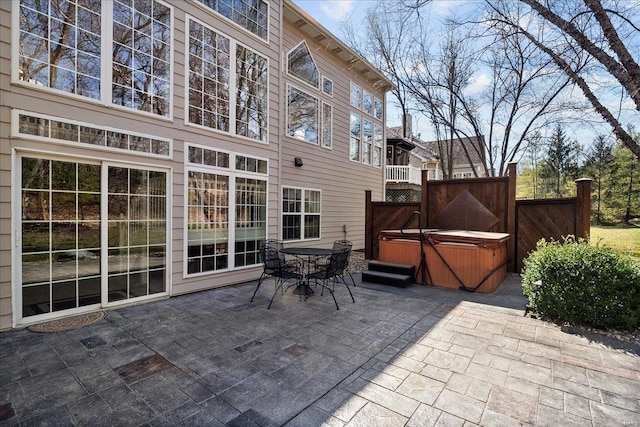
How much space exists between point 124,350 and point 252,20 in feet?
19.9

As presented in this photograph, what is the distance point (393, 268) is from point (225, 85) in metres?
4.83

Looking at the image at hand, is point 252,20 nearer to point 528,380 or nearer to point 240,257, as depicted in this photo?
point 240,257

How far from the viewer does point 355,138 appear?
1067cm

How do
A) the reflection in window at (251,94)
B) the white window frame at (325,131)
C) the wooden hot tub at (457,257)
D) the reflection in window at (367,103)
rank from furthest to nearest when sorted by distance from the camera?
the reflection in window at (367,103) < the white window frame at (325,131) < the reflection in window at (251,94) < the wooden hot tub at (457,257)

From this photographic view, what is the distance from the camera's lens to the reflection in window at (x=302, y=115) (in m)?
7.89

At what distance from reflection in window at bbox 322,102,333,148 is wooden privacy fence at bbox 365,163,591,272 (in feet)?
10.0

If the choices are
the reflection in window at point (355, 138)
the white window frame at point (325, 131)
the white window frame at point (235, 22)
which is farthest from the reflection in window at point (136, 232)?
the reflection in window at point (355, 138)

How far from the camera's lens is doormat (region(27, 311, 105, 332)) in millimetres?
3423

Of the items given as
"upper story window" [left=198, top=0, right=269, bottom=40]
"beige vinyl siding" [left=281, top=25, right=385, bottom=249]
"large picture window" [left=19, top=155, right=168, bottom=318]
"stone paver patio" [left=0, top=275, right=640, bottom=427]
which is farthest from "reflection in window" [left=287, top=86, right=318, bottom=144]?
"stone paver patio" [left=0, top=275, right=640, bottom=427]

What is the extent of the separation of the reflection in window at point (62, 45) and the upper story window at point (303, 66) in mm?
4629

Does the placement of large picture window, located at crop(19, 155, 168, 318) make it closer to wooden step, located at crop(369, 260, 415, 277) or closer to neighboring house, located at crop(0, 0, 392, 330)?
neighboring house, located at crop(0, 0, 392, 330)

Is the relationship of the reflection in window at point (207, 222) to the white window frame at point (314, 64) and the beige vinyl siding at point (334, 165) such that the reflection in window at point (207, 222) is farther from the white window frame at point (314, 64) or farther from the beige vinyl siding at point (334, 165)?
the white window frame at point (314, 64)

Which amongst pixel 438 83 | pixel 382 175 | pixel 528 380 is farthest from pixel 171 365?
pixel 438 83

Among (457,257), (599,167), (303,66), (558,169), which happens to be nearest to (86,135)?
(303,66)
